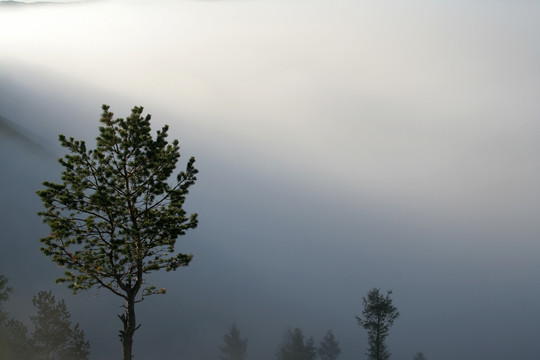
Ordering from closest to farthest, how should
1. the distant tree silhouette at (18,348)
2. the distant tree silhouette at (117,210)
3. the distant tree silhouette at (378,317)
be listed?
the distant tree silhouette at (117,210), the distant tree silhouette at (18,348), the distant tree silhouette at (378,317)

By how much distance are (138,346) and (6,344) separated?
5286 inches

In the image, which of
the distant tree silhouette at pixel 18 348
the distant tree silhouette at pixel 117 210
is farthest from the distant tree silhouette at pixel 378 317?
the distant tree silhouette at pixel 18 348

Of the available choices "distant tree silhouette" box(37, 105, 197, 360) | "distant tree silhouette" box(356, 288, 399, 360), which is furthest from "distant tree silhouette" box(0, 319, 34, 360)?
"distant tree silhouette" box(356, 288, 399, 360)

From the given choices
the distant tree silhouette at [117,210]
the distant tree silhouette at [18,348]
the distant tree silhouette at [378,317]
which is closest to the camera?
the distant tree silhouette at [117,210]

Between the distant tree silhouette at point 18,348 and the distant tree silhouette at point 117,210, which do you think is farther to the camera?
the distant tree silhouette at point 18,348

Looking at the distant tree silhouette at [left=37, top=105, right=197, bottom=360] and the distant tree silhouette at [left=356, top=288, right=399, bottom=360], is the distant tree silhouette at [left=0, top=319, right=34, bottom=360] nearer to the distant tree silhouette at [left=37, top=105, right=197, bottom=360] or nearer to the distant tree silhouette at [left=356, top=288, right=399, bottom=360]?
the distant tree silhouette at [left=37, top=105, right=197, bottom=360]

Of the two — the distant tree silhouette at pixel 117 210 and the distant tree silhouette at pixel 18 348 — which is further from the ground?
the distant tree silhouette at pixel 117 210

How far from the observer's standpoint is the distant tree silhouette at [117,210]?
2478cm

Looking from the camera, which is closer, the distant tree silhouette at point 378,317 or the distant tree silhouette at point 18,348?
the distant tree silhouette at point 18,348

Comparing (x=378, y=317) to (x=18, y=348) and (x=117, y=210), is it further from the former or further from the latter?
(x=18, y=348)

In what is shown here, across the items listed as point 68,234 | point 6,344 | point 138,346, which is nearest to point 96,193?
point 68,234

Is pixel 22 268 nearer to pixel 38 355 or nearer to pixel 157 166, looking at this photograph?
pixel 38 355

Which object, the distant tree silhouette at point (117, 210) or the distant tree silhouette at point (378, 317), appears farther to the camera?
the distant tree silhouette at point (378, 317)

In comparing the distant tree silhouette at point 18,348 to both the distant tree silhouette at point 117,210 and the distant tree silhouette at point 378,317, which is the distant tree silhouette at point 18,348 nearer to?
the distant tree silhouette at point 117,210
